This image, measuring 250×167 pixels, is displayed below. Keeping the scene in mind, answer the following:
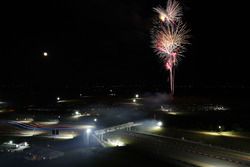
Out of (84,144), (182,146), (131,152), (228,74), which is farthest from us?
(228,74)

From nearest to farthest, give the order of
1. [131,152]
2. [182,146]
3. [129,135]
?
[131,152]
[182,146]
[129,135]

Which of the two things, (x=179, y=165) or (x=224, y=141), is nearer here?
(x=179, y=165)

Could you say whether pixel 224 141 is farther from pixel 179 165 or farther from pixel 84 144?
pixel 84 144

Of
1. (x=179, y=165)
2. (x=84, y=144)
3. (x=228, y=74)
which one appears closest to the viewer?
(x=179, y=165)

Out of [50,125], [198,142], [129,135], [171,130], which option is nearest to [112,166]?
[198,142]

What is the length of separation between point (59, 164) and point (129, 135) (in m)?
16.1

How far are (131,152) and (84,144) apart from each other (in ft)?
30.2

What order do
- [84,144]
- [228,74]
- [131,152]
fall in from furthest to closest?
1. [228,74]
2. [84,144]
3. [131,152]

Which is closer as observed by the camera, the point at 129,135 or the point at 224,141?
the point at 224,141

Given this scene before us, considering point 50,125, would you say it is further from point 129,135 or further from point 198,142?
point 198,142

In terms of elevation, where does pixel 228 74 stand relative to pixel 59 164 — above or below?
above

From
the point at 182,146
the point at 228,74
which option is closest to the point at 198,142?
the point at 182,146

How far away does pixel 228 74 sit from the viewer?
540 ft

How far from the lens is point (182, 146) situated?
34.2 metres
